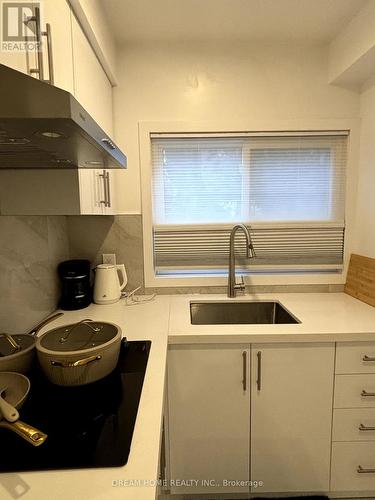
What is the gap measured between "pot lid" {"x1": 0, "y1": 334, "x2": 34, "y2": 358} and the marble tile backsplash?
0.45 feet

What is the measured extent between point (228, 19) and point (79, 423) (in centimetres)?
195

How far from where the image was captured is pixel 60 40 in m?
0.97

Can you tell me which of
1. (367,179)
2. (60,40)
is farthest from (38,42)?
(367,179)

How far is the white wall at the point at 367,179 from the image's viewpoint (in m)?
1.71

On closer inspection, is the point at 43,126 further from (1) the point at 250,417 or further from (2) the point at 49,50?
(1) the point at 250,417

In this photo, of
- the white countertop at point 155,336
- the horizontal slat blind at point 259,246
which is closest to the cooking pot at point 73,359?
the white countertop at point 155,336

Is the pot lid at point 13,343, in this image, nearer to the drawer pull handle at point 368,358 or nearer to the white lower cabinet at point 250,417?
the white lower cabinet at point 250,417

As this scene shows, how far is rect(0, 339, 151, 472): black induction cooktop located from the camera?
2.06ft

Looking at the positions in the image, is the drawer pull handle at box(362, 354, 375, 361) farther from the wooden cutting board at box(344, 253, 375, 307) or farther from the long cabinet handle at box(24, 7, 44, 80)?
the long cabinet handle at box(24, 7, 44, 80)

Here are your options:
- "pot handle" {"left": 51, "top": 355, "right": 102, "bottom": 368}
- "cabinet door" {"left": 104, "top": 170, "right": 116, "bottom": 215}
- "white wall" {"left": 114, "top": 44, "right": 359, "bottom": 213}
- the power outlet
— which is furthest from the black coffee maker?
"pot handle" {"left": 51, "top": 355, "right": 102, "bottom": 368}

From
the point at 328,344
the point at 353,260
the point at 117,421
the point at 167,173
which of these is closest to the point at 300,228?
the point at 353,260

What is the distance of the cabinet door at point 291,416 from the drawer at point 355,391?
0.14 feet

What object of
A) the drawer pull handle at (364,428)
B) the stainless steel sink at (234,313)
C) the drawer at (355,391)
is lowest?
the drawer pull handle at (364,428)

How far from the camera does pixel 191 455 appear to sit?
1394mm
